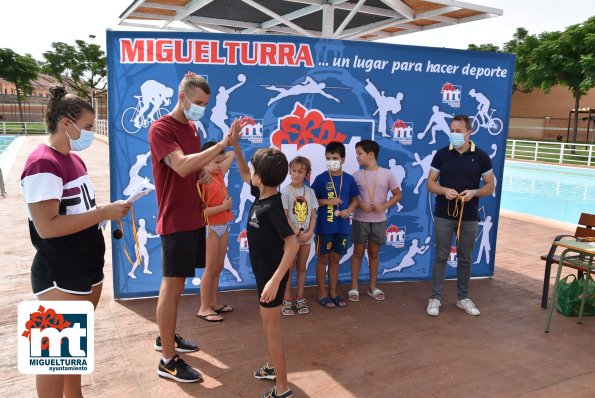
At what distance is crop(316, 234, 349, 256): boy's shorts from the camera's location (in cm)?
459

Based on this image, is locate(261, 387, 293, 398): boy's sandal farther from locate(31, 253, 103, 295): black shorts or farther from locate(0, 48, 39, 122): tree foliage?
locate(0, 48, 39, 122): tree foliage

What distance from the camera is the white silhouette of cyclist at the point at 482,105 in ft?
17.7

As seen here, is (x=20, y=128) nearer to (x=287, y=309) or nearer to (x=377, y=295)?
(x=287, y=309)

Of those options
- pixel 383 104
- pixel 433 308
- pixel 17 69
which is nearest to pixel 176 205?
pixel 433 308

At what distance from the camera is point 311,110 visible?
4879 millimetres

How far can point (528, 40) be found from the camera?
95.9 feet

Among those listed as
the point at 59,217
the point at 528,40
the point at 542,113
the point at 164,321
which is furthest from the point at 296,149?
the point at 542,113

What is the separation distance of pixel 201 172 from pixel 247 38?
1947 mm

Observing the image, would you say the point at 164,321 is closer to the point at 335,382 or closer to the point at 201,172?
the point at 201,172

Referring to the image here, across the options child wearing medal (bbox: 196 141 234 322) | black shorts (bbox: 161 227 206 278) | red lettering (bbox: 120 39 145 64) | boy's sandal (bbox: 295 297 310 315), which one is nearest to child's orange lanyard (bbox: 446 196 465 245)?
boy's sandal (bbox: 295 297 310 315)

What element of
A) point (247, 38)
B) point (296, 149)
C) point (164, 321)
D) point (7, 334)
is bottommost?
point (7, 334)

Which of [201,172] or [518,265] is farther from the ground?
[201,172]

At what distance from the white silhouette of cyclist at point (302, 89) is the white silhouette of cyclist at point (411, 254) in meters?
2.06

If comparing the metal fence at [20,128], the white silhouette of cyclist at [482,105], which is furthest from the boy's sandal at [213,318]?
the metal fence at [20,128]
